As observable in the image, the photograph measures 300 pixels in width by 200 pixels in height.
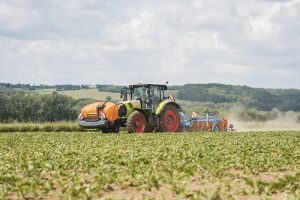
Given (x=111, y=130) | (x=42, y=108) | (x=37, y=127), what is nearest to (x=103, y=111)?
(x=111, y=130)

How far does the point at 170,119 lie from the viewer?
94.1 ft

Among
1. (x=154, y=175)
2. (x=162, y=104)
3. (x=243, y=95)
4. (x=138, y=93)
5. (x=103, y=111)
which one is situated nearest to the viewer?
(x=154, y=175)

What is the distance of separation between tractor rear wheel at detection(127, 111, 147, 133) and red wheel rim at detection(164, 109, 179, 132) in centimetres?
164

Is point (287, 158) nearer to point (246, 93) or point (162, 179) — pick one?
point (162, 179)

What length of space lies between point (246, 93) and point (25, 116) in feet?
218

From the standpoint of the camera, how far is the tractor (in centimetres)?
2653

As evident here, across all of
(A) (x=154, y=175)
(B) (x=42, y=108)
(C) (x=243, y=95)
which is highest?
(C) (x=243, y=95)

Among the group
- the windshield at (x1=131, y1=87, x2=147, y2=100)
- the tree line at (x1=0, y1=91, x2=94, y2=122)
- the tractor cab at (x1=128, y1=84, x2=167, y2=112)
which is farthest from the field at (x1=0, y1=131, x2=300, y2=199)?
the tree line at (x1=0, y1=91, x2=94, y2=122)

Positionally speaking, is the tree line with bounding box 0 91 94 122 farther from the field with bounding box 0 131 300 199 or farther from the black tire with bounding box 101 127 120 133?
the field with bounding box 0 131 300 199

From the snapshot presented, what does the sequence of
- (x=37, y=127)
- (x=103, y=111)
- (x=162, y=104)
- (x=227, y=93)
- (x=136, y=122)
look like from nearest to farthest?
1. (x=136, y=122)
2. (x=103, y=111)
3. (x=162, y=104)
4. (x=37, y=127)
5. (x=227, y=93)

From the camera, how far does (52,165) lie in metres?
11.7

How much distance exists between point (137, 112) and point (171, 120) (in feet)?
9.29

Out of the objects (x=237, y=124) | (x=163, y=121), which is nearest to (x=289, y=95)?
(x=237, y=124)

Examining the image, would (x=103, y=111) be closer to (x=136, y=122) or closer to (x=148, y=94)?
(x=136, y=122)
